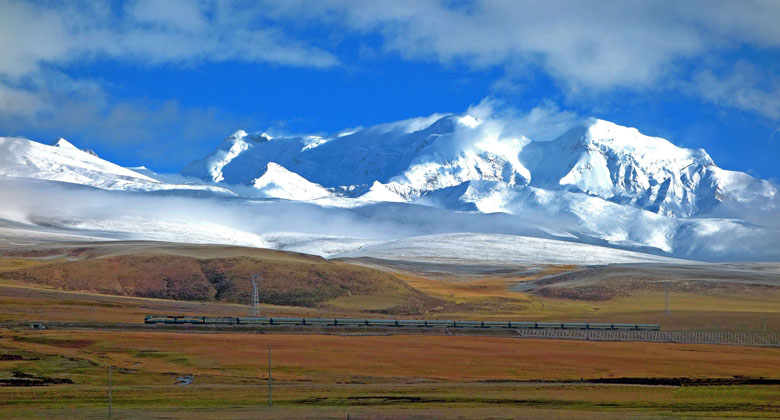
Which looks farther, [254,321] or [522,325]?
[522,325]

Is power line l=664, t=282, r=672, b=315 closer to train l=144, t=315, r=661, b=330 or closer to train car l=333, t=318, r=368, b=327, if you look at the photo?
train l=144, t=315, r=661, b=330

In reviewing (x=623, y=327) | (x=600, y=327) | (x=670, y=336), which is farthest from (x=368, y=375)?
(x=623, y=327)

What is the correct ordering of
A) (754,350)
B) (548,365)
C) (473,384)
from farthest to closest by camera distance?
(754,350), (548,365), (473,384)

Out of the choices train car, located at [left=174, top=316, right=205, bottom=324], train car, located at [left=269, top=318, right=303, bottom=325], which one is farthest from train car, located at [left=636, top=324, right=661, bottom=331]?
train car, located at [left=174, top=316, right=205, bottom=324]

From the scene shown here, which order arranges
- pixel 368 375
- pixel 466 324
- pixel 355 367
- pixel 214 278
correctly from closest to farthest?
pixel 368 375
pixel 355 367
pixel 466 324
pixel 214 278

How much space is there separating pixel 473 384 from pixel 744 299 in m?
120

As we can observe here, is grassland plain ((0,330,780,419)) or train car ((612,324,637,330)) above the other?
train car ((612,324,637,330))

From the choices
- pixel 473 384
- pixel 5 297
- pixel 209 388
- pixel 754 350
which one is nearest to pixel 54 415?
pixel 209 388

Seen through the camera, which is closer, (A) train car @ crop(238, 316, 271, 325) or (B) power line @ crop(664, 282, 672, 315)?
(A) train car @ crop(238, 316, 271, 325)

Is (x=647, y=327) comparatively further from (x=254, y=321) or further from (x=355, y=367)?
(x=355, y=367)

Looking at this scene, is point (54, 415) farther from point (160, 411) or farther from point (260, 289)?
point (260, 289)

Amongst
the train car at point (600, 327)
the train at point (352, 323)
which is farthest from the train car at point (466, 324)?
the train car at point (600, 327)

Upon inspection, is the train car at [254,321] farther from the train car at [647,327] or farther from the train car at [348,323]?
the train car at [647,327]

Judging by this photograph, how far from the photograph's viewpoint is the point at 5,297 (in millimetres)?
121625
